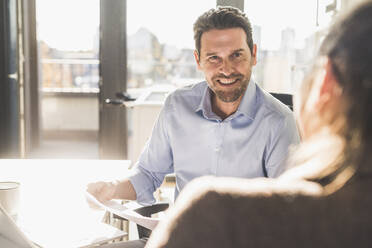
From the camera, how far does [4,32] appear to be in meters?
3.37

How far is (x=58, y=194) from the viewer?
136cm

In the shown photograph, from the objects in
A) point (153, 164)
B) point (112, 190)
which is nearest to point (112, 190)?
point (112, 190)

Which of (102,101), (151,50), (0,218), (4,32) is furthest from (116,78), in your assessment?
(0,218)

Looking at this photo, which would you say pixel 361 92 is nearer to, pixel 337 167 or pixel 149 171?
pixel 337 167

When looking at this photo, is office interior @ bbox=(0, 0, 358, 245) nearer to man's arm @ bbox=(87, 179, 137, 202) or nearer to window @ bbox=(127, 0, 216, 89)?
window @ bbox=(127, 0, 216, 89)

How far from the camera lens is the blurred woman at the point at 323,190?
0.38 metres

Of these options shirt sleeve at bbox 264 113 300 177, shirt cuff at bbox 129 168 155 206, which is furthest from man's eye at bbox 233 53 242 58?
shirt cuff at bbox 129 168 155 206

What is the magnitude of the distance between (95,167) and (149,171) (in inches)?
10.9

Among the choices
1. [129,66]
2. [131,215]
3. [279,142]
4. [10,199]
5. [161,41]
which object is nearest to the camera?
[131,215]

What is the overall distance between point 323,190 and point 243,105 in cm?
117

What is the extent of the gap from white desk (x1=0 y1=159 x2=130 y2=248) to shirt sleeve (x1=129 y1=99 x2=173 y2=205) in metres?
0.09

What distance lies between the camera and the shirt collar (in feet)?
5.10

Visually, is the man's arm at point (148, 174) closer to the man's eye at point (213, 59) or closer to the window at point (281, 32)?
the man's eye at point (213, 59)

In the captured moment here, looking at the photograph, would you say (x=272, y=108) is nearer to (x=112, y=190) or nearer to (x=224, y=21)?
(x=224, y=21)
